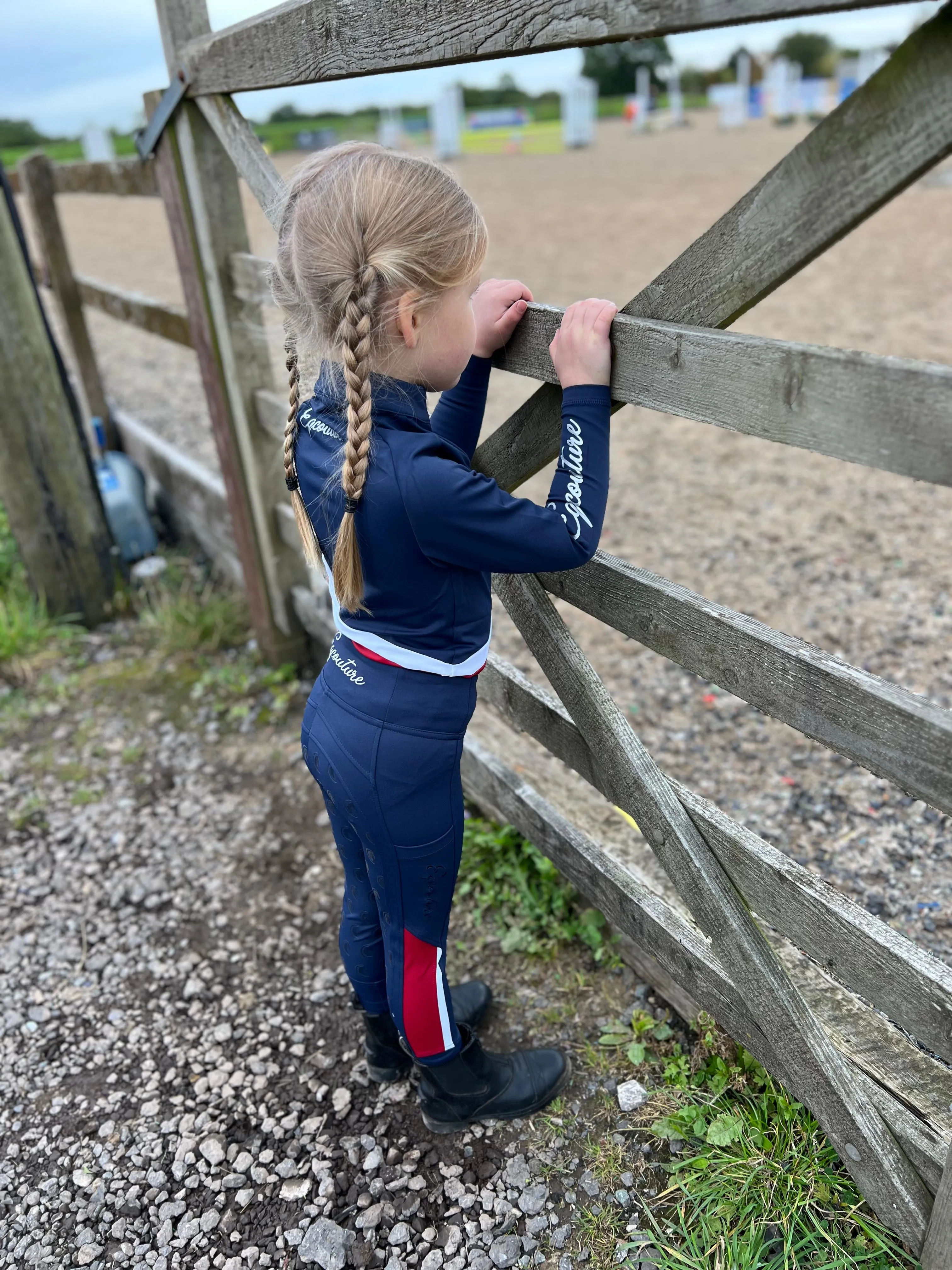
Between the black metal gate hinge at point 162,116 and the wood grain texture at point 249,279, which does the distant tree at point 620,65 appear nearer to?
the black metal gate hinge at point 162,116

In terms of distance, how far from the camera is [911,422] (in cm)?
114

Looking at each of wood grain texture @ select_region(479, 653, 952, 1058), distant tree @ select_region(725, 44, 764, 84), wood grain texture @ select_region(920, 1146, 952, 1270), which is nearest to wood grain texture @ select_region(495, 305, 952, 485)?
wood grain texture @ select_region(479, 653, 952, 1058)

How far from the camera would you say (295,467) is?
5.54ft

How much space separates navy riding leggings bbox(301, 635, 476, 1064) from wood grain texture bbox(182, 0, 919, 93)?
101cm

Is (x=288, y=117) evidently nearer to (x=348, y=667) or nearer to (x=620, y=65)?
(x=620, y=65)

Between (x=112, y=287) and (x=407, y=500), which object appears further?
(x=112, y=287)

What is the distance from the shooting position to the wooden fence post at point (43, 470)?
3902mm

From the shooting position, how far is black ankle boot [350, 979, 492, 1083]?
2162 millimetres

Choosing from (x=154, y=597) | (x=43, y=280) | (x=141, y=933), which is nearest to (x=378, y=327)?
(x=141, y=933)

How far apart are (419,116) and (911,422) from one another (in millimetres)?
52155

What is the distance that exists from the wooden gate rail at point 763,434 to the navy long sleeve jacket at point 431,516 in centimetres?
19

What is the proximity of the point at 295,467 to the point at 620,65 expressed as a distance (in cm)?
6286

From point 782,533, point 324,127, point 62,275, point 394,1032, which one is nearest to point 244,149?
point 394,1032

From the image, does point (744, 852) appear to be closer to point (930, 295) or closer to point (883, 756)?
point (883, 756)
